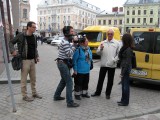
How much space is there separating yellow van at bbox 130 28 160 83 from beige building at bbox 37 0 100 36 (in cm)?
10994

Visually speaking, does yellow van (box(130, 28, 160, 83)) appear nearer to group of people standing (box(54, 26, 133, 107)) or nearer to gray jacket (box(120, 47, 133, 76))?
group of people standing (box(54, 26, 133, 107))

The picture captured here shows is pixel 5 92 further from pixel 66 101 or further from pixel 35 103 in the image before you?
pixel 66 101

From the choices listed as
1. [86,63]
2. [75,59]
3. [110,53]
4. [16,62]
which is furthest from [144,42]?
[16,62]

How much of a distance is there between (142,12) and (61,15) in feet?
125

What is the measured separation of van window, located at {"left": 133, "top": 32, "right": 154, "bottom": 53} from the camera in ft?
28.1

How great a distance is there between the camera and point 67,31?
647 cm

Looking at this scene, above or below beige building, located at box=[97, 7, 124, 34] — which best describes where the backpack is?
below

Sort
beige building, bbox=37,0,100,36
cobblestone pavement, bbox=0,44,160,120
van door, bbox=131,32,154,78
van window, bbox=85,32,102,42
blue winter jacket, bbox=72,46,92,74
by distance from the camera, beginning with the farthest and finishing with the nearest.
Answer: beige building, bbox=37,0,100,36, van window, bbox=85,32,102,42, van door, bbox=131,32,154,78, blue winter jacket, bbox=72,46,92,74, cobblestone pavement, bbox=0,44,160,120

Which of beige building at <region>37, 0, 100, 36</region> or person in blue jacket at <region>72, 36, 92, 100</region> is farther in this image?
beige building at <region>37, 0, 100, 36</region>

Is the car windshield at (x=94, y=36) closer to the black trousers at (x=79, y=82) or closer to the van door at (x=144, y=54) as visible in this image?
the van door at (x=144, y=54)

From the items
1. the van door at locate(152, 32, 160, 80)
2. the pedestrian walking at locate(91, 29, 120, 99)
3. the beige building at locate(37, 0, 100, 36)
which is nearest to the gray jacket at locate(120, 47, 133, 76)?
the pedestrian walking at locate(91, 29, 120, 99)

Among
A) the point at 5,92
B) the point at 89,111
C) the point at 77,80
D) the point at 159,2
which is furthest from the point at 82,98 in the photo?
the point at 159,2

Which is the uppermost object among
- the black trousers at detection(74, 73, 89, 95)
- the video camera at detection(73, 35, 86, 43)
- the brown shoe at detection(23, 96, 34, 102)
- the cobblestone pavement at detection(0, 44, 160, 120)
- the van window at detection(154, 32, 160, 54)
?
the video camera at detection(73, 35, 86, 43)

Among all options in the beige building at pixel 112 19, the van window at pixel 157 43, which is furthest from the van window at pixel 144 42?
the beige building at pixel 112 19
